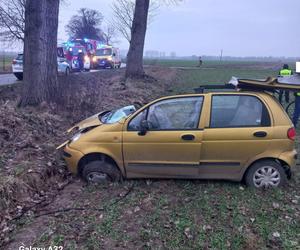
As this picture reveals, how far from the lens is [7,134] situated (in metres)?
7.29

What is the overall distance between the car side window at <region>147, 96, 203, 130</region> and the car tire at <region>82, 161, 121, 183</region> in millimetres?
986

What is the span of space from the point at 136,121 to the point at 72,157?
1274 millimetres

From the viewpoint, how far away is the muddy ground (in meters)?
4.21

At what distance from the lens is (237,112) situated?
18.5 ft

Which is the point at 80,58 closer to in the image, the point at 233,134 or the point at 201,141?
the point at 201,141

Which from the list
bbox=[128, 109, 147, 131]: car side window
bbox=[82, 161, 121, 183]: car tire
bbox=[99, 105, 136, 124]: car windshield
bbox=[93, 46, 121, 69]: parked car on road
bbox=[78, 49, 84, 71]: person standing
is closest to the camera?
bbox=[128, 109, 147, 131]: car side window

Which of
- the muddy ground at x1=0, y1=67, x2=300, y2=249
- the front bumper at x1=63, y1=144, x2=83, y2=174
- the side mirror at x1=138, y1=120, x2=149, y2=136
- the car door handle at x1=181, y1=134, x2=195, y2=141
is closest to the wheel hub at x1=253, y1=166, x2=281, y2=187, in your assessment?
the muddy ground at x1=0, y1=67, x2=300, y2=249

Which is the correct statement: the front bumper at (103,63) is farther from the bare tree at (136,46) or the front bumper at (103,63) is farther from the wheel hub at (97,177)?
the wheel hub at (97,177)

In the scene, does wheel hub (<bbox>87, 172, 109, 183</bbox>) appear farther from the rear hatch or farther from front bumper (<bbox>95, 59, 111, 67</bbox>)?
front bumper (<bbox>95, 59, 111, 67</bbox>)

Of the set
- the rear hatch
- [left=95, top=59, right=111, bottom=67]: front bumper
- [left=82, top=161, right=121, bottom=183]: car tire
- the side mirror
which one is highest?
[left=95, top=59, right=111, bottom=67]: front bumper

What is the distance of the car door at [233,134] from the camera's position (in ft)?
18.0

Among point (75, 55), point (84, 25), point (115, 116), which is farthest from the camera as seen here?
point (84, 25)

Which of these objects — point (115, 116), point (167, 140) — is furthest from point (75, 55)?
point (167, 140)

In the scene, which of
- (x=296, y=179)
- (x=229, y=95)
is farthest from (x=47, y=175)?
(x=296, y=179)
